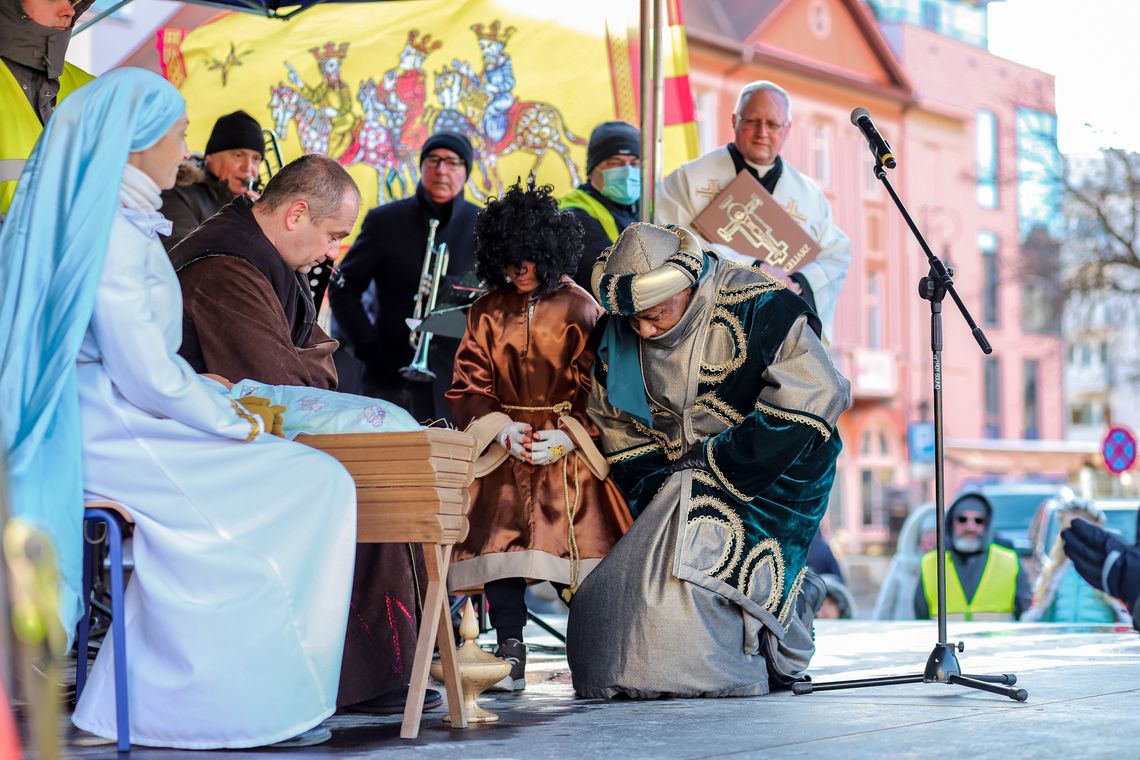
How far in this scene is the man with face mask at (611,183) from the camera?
21.5ft

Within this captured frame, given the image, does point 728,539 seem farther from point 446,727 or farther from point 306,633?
point 306,633

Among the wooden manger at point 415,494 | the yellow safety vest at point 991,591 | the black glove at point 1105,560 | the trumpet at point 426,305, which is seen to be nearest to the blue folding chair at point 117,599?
→ the wooden manger at point 415,494

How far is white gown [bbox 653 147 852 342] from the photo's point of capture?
657 centimetres

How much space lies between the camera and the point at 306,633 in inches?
144

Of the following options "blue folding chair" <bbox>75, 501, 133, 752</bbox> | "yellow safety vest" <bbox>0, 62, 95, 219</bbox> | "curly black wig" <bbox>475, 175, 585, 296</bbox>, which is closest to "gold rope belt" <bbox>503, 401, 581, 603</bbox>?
"curly black wig" <bbox>475, 175, 585, 296</bbox>

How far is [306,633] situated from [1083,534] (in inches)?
221

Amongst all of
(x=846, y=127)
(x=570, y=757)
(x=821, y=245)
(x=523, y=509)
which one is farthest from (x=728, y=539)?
(x=846, y=127)

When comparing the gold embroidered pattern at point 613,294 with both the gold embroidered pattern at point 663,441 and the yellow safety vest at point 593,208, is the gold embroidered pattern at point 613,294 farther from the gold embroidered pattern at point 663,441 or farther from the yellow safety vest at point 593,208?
the yellow safety vest at point 593,208

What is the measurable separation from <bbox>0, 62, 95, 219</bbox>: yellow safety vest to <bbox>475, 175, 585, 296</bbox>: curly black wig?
134cm

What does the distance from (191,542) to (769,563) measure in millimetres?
2068

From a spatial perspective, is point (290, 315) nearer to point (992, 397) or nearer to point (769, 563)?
point (769, 563)

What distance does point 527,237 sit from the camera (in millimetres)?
5164

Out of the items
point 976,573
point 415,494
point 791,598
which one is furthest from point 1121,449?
point 415,494

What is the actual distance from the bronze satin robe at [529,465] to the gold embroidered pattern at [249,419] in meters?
1.54
